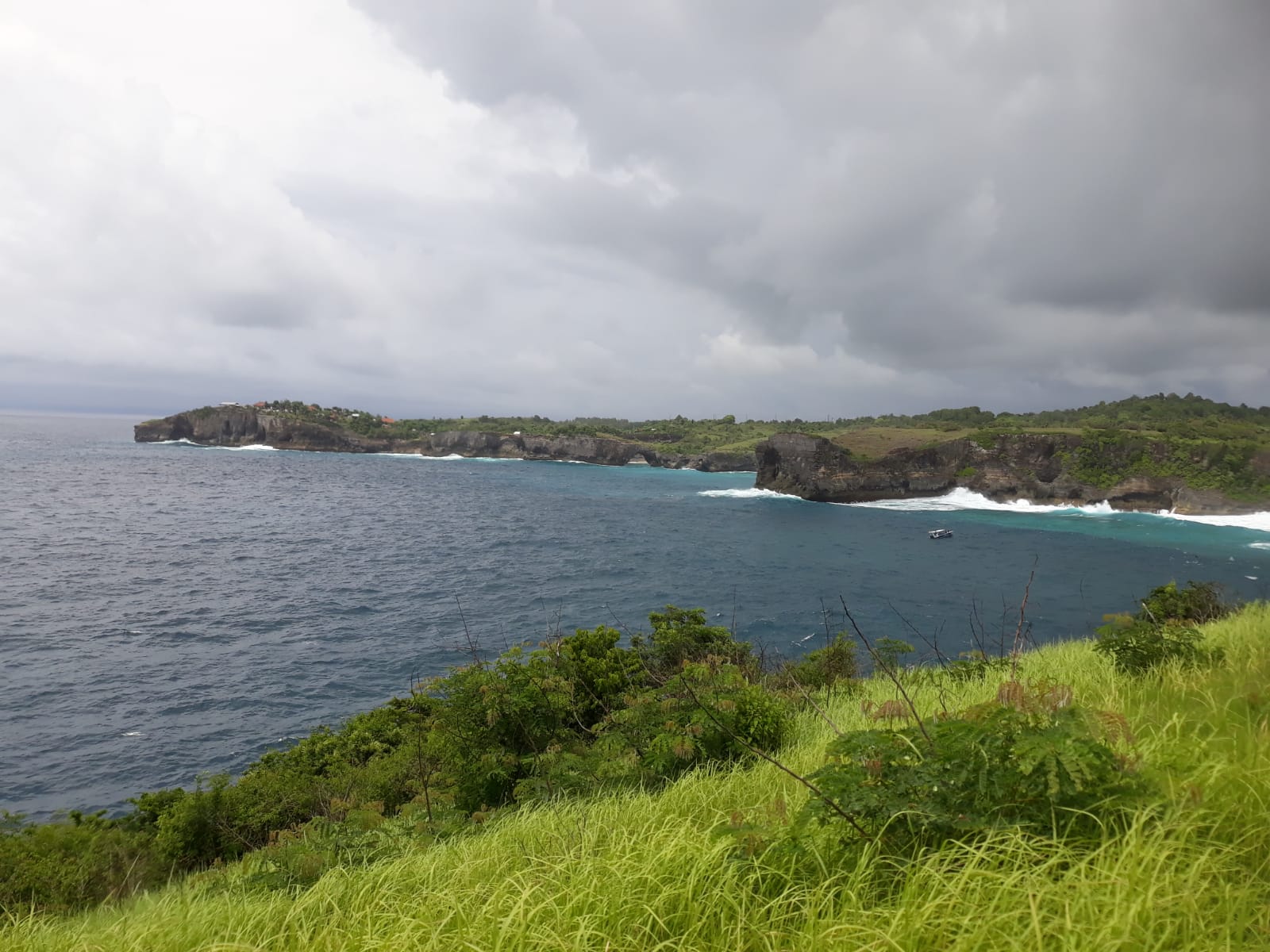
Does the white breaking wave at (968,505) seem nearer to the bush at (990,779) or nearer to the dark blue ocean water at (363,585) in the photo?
the dark blue ocean water at (363,585)

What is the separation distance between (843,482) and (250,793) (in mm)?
87847

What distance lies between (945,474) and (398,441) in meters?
134

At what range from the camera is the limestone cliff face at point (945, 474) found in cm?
8412

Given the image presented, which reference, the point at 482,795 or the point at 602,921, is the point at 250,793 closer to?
the point at 482,795

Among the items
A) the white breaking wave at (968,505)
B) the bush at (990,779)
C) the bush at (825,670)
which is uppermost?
the bush at (990,779)

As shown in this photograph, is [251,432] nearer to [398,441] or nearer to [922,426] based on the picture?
[398,441]

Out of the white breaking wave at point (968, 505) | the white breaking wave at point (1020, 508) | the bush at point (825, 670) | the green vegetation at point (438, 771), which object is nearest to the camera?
the green vegetation at point (438, 771)

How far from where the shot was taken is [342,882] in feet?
13.7

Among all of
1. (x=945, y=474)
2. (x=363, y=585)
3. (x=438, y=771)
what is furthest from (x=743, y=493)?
(x=438, y=771)

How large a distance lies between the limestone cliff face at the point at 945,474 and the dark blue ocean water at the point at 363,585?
36.6 feet

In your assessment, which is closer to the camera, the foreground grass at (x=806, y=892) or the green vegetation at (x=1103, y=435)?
the foreground grass at (x=806, y=892)

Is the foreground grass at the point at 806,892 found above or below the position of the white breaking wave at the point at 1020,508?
above

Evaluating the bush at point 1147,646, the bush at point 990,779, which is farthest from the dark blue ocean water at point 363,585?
the bush at point 990,779

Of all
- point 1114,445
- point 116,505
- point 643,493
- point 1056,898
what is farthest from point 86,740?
point 1114,445
